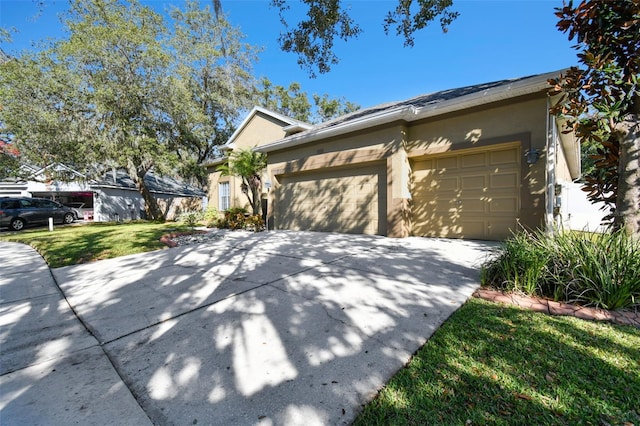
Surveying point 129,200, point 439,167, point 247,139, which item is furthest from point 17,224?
point 439,167

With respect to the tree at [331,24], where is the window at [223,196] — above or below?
below

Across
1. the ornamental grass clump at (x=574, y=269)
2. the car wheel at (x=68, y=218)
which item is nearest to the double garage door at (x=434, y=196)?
the ornamental grass clump at (x=574, y=269)

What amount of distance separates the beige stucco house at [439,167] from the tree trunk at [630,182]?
7.12ft

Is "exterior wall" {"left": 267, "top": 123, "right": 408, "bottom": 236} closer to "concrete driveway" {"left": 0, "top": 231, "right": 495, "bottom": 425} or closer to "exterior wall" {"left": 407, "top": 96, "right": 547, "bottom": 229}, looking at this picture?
"exterior wall" {"left": 407, "top": 96, "right": 547, "bottom": 229}

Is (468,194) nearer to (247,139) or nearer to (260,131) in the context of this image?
(260,131)

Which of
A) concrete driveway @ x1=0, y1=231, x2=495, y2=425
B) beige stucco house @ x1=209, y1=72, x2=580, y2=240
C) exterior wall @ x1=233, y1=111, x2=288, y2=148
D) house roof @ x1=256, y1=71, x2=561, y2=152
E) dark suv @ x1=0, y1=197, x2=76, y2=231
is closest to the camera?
concrete driveway @ x1=0, y1=231, x2=495, y2=425

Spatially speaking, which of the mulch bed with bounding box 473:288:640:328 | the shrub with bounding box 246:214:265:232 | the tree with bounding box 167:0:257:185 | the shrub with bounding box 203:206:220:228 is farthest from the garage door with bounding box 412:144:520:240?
the tree with bounding box 167:0:257:185

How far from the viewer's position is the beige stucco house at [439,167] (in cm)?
636

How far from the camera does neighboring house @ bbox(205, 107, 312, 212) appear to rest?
44.9ft

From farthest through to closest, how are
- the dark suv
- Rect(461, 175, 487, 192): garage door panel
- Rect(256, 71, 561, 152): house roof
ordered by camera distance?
1. the dark suv
2. Rect(461, 175, 487, 192): garage door panel
3. Rect(256, 71, 561, 152): house roof

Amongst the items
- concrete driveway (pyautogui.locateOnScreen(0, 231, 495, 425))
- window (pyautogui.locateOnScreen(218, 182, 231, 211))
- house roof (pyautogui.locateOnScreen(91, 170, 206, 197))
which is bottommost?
concrete driveway (pyautogui.locateOnScreen(0, 231, 495, 425))

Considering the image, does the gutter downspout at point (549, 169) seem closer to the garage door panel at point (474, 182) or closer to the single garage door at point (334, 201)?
the garage door panel at point (474, 182)

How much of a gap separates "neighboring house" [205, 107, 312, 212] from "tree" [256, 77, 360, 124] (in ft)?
31.4

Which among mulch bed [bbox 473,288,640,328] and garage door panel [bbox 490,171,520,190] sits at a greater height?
garage door panel [bbox 490,171,520,190]
